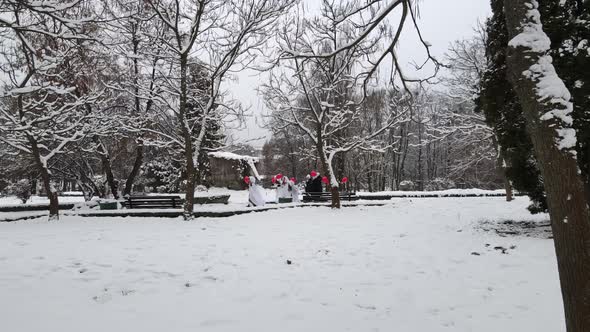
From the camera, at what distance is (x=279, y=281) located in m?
4.99

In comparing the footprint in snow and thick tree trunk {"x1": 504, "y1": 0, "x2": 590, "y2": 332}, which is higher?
thick tree trunk {"x1": 504, "y1": 0, "x2": 590, "y2": 332}

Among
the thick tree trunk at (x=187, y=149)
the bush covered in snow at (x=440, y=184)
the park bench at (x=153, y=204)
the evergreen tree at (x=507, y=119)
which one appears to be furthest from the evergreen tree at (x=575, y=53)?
the bush covered in snow at (x=440, y=184)

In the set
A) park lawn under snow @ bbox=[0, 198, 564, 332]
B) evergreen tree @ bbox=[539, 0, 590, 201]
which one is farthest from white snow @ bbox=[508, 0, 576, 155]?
evergreen tree @ bbox=[539, 0, 590, 201]

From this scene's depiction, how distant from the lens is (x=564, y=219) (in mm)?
2424

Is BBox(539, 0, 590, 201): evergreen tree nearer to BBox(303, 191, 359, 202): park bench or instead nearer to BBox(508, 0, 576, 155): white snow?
BBox(508, 0, 576, 155): white snow

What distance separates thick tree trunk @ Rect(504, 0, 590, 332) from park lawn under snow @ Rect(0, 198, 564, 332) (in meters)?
1.38

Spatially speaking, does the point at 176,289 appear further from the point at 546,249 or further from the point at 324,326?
the point at 546,249

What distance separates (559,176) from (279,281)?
3.70 meters

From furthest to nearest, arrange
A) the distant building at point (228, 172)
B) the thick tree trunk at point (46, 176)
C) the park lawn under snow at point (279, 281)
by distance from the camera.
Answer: the distant building at point (228, 172)
the thick tree trunk at point (46, 176)
the park lawn under snow at point (279, 281)

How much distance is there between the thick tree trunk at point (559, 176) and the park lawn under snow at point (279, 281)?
1.38 m

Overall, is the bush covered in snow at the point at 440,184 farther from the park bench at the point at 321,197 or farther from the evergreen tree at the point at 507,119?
the evergreen tree at the point at 507,119

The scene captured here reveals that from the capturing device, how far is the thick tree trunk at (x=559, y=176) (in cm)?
235

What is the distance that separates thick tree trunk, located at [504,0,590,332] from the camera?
2.35 m

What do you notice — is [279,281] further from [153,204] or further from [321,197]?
[321,197]
